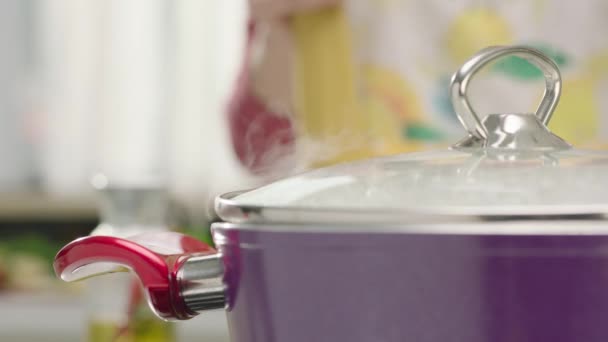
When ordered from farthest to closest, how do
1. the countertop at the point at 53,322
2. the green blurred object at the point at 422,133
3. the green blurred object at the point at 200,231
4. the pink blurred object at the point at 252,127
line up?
the green blurred object at the point at 200,231, the countertop at the point at 53,322, the green blurred object at the point at 422,133, the pink blurred object at the point at 252,127

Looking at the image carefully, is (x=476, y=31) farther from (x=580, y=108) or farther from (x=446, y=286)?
(x=446, y=286)

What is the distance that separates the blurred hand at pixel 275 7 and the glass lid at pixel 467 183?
0.66 m

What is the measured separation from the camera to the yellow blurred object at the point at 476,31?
3.53 feet

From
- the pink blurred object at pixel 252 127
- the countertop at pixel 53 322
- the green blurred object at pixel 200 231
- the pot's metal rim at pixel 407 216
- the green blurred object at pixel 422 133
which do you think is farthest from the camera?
the green blurred object at pixel 200 231

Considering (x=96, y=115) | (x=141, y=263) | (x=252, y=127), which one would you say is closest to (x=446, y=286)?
(x=141, y=263)

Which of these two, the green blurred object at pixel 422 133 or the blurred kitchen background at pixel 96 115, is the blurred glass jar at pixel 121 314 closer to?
the green blurred object at pixel 422 133

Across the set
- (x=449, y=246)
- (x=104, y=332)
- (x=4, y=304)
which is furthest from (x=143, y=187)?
(x=4, y=304)

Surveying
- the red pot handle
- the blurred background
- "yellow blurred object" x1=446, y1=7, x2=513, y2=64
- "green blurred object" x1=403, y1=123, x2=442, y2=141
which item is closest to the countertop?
the blurred background

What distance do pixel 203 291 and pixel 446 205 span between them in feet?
0.35

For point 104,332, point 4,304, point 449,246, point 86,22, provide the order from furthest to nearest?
1. point 86,22
2. point 4,304
3. point 104,332
4. point 449,246

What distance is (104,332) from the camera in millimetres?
722

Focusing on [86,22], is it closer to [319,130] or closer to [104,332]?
[319,130]

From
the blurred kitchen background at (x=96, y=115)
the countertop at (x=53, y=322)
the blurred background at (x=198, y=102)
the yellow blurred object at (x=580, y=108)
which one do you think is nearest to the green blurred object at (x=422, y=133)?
the blurred background at (x=198, y=102)

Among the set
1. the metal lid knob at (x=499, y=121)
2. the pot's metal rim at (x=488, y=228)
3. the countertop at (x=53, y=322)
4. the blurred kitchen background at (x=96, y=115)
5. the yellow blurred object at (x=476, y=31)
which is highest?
the metal lid knob at (x=499, y=121)
